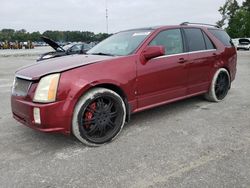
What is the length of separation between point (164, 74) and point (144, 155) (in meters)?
1.64

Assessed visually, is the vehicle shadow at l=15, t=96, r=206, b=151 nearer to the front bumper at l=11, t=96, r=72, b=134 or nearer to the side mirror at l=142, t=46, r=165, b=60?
the front bumper at l=11, t=96, r=72, b=134

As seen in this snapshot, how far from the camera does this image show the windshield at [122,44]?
15.2 ft

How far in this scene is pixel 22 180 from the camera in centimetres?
310

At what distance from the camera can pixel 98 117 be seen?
4.00m

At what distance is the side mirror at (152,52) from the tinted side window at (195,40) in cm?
118

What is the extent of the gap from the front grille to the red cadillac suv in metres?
0.01

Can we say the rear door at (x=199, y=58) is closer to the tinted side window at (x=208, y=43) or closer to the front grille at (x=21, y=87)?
the tinted side window at (x=208, y=43)

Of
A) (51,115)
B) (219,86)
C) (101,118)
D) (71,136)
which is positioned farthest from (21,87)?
(219,86)

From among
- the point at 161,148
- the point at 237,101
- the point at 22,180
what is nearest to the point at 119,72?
the point at 161,148

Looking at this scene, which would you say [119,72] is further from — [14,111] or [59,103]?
[14,111]

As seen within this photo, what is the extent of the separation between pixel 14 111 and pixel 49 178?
1.39 meters

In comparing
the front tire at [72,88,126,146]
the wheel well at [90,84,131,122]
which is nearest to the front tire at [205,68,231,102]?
the wheel well at [90,84,131,122]

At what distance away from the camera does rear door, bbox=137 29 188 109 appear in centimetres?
452

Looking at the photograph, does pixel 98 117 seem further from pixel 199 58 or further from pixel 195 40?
pixel 195 40
